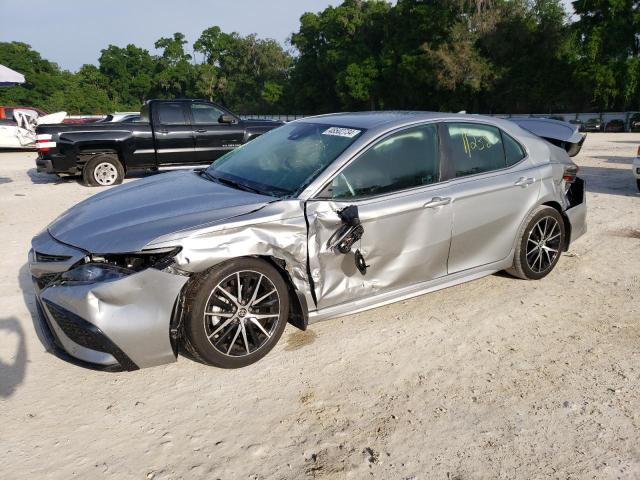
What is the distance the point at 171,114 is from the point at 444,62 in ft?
125

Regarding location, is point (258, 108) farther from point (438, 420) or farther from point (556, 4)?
point (438, 420)

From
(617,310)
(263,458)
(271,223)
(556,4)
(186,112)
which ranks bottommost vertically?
(617,310)

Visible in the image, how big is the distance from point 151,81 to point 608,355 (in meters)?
99.2

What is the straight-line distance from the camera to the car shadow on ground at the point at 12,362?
10.9 feet

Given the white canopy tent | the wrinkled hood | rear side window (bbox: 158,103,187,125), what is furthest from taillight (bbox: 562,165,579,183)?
the white canopy tent

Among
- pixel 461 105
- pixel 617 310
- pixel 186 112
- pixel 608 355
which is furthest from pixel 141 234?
pixel 461 105

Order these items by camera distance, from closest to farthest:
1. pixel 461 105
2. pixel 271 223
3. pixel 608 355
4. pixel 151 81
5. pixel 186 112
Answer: pixel 271 223 → pixel 608 355 → pixel 186 112 → pixel 461 105 → pixel 151 81

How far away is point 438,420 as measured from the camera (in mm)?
2965

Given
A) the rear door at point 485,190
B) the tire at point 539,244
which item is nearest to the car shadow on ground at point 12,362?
the rear door at point 485,190

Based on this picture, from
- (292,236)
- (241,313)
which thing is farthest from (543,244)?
(241,313)

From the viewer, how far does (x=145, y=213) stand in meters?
3.53

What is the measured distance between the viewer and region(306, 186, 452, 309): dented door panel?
3.61 m

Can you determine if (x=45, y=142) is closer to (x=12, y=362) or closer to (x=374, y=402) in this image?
(x=12, y=362)

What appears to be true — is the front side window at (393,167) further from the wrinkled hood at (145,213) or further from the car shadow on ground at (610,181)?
the car shadow on ground at (610,181)
